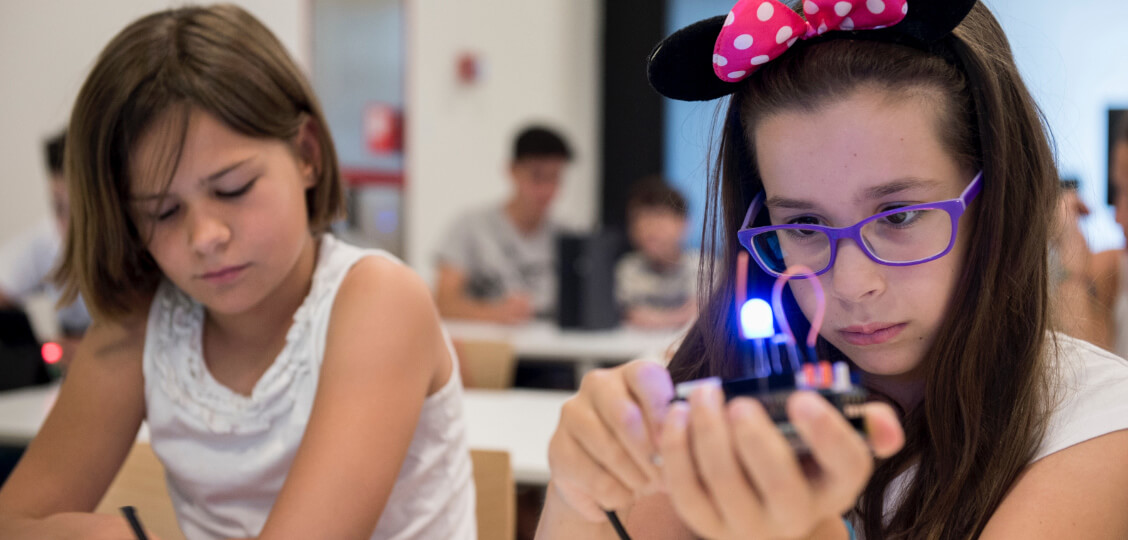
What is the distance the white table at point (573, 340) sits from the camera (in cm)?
335

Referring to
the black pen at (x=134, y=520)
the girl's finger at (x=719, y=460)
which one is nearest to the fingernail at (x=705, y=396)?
the girl's finger at (x=719, y=460)

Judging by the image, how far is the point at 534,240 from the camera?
15.6ft

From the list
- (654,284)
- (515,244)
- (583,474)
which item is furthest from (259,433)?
(515,244)

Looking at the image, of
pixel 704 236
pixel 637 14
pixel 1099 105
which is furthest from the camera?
pixel 637 14

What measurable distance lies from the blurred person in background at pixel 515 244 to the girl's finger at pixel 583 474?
12.4 ft

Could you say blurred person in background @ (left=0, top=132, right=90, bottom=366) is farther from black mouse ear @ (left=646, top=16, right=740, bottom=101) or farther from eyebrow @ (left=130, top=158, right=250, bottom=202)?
black mouse ear @ (left=646, top=16, right=740, bottom=101)

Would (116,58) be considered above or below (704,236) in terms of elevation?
above

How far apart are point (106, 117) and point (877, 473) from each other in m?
1.07

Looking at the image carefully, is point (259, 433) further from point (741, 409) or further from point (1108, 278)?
point (1108, 278)

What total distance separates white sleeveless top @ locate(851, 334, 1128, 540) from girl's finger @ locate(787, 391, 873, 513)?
0.49m

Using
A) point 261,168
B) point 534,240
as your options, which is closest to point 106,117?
point 261,168

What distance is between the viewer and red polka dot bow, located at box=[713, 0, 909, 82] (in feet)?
2.93

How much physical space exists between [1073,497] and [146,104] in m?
1.17

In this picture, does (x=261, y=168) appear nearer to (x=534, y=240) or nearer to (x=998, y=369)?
(x=998, y=369)
